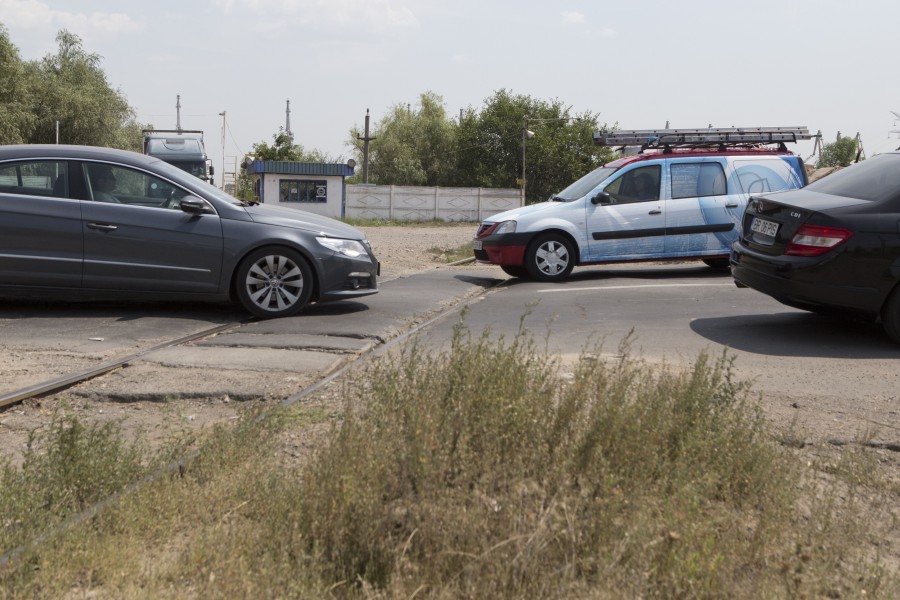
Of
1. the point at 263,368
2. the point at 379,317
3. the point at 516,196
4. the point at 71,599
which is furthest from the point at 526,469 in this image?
the point at 516,196

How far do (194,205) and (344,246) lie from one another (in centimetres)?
152

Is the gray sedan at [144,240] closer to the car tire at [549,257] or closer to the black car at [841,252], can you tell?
the black car at [841,252]

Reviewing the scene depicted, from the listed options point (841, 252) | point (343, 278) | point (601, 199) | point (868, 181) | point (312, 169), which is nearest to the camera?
point (841, 252)

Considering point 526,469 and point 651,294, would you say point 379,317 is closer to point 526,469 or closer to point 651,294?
point 651,294

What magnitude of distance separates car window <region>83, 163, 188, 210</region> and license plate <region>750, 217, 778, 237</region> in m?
5.53

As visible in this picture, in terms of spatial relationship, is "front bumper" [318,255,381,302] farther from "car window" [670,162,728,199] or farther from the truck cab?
the truck cab

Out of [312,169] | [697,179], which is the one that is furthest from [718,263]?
[312,169]

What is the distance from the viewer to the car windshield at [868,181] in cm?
851

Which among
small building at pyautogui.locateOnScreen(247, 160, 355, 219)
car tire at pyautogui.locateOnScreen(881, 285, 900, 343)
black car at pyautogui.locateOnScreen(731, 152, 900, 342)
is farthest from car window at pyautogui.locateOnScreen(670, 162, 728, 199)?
small building at pyautogui.locateOnScreen(247, 160, 355, 219)

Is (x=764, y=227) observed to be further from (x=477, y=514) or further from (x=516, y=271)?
(x=477, y=514)

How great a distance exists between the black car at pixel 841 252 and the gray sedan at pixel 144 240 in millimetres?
4074

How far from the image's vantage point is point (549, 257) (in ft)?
46.4

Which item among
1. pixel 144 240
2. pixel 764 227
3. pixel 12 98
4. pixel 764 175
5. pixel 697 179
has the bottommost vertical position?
pixel 144 240

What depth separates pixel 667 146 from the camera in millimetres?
15180
